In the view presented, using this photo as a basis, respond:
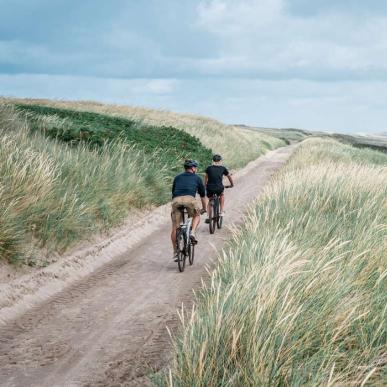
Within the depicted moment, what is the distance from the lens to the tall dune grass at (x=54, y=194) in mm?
8414

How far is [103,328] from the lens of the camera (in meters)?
6.11

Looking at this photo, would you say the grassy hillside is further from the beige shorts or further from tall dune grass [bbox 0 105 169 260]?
the beige shorts

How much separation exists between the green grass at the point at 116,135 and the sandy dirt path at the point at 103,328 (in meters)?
7.66

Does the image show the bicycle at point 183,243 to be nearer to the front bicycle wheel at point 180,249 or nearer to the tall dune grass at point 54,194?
the front bicycle wheel at point 180,249

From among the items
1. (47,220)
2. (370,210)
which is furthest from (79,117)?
(370,210)

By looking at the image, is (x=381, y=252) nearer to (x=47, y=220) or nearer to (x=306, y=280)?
(x=306, y=280)

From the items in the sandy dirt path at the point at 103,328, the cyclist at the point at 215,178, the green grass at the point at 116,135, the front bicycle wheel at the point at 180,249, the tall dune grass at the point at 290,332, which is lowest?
the sandy dirt path at the point at 103,328

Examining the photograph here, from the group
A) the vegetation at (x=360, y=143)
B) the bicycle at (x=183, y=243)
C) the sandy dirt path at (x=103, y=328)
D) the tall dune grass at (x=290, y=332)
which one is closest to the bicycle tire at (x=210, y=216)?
the sandy dirt path at (x=103, y=328)

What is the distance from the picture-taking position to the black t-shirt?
1241 centimetres

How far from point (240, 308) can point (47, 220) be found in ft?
18.9

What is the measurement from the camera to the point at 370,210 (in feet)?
28.6

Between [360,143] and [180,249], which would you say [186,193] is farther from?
[360,143]

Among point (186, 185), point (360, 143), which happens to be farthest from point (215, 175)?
point (360, 143)

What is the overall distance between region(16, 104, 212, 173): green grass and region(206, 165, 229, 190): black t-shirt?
4.08 metres
